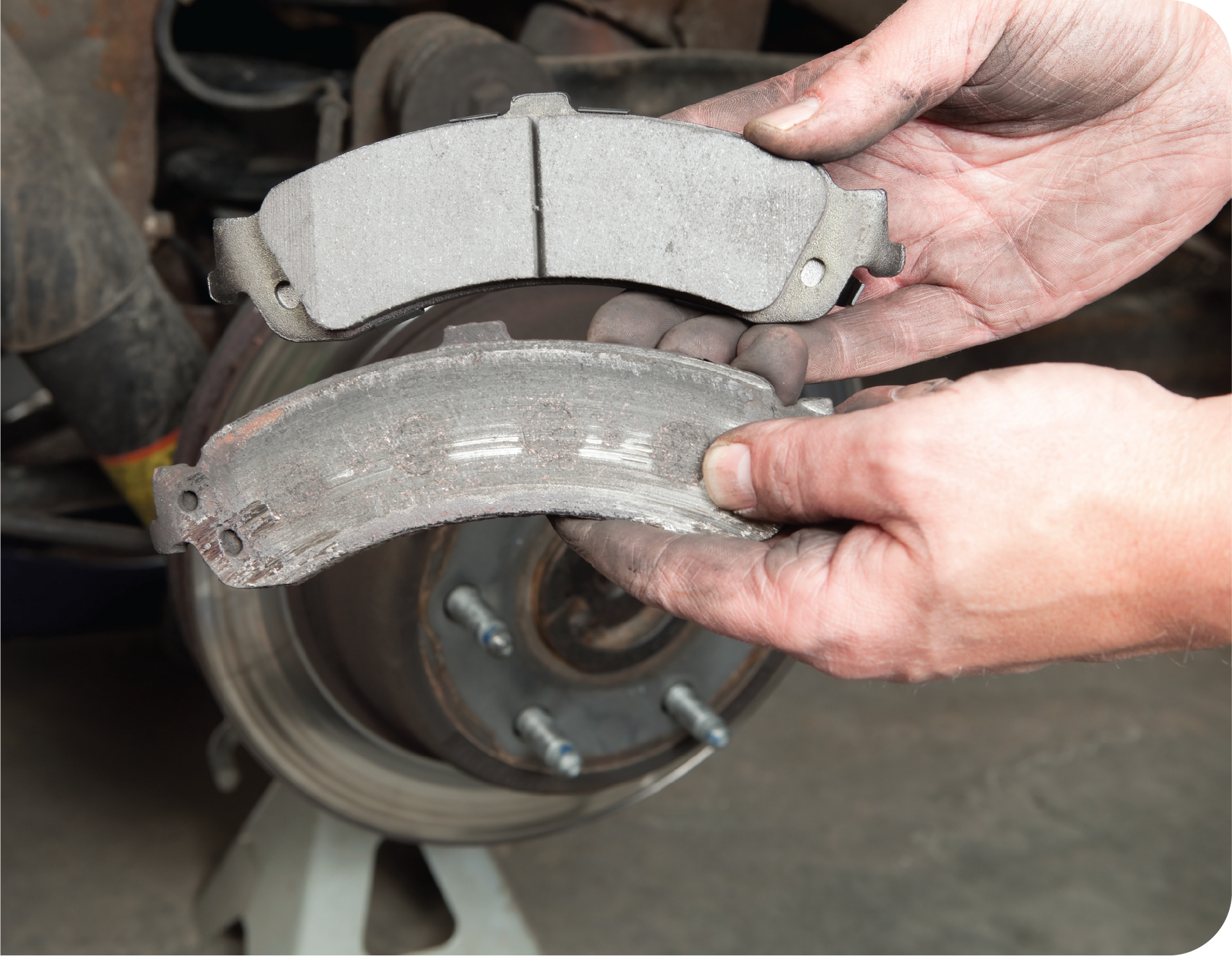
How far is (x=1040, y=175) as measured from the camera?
0.72 metres

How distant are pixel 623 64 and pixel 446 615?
0.54 m

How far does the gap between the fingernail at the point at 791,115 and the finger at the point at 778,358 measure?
0.10 m

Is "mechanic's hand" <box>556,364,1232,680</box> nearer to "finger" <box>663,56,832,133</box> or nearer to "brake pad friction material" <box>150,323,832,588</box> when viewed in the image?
"brake pad friction material" <box>150,323,832,588</box>

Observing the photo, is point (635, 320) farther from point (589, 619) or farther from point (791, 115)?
point (589, 619)

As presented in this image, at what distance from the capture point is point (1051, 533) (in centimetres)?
47

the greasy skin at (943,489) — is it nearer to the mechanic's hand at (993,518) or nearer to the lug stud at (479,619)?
the mechanic's hand at (993,518)

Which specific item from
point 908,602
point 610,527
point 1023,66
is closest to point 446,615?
point 610,527

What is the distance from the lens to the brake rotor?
0.65m

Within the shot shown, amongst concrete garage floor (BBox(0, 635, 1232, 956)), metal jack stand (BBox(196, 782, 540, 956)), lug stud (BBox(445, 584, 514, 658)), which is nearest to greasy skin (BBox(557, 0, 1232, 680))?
lug stud (BBox(445, 584, 514, 658))

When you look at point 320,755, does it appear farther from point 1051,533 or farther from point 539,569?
point 1051,533

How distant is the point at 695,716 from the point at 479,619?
0.19m

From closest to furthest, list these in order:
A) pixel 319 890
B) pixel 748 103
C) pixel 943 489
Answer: pixel 943 489 < pixel 748 103 < pixel 319 890

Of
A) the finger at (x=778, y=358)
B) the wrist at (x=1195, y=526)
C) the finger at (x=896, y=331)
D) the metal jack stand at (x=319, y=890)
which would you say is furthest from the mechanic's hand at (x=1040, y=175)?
the metal jack stand at (x=319, y=890)

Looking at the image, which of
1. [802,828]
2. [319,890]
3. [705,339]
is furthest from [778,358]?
[802,828]
